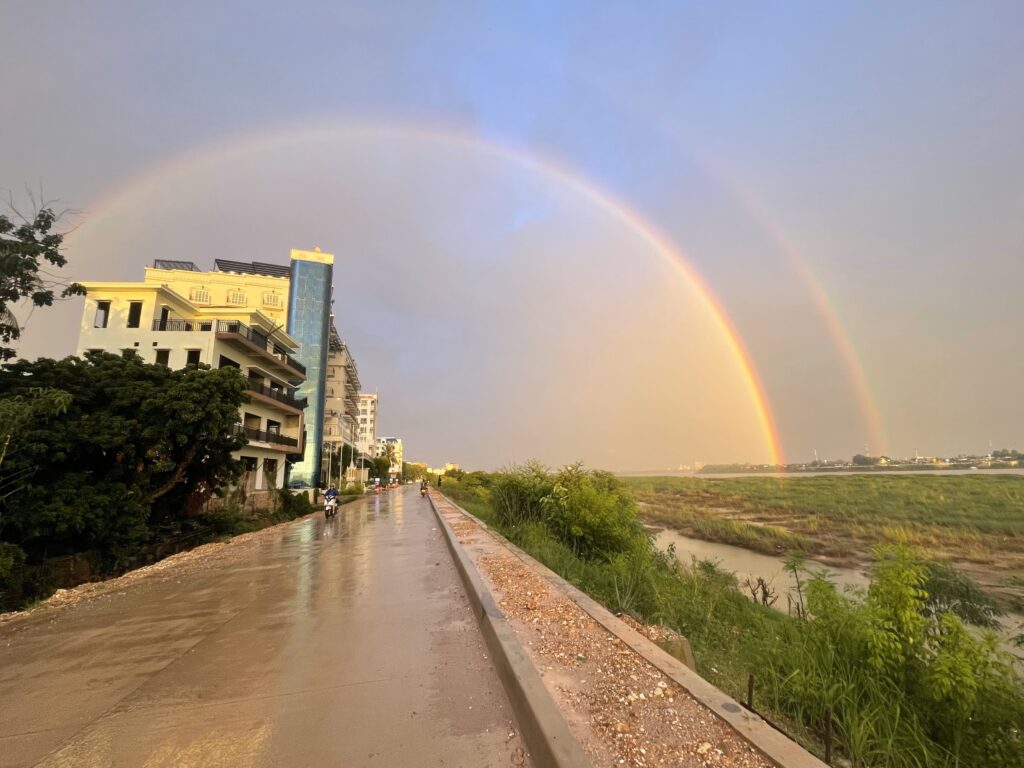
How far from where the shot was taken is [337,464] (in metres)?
62.0

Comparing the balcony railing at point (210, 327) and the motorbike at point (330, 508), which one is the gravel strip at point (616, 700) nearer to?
the motorbike at point (330, 508)

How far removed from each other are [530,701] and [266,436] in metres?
33.8

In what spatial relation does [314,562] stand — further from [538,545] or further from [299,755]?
[299,755]

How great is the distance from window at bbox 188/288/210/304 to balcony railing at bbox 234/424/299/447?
675 inches

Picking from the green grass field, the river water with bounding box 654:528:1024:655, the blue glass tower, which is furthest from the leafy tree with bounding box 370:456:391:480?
the river water with bounding box 654:528:1024:655

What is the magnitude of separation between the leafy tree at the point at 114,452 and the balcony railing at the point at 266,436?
12.0 metres

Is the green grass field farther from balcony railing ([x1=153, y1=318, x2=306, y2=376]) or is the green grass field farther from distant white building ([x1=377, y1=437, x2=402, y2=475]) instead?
distant white building ([x1=377, y1=437, x2=402, y2=475])

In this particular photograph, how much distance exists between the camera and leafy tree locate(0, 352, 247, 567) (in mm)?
10977

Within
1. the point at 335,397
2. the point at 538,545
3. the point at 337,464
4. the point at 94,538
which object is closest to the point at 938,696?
the point at 538,545

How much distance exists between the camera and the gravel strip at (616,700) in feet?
8.75

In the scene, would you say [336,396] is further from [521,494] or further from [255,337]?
[521,494]

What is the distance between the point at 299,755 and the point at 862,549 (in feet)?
91.2

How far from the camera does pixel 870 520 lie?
102ft

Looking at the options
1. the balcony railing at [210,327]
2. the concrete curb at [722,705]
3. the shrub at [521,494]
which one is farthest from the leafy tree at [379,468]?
the concrete curb at [722,705]
